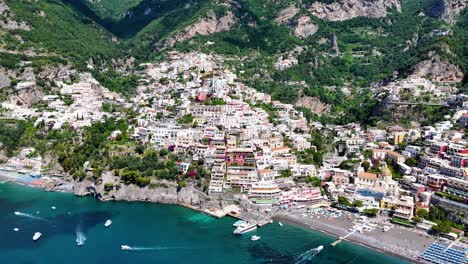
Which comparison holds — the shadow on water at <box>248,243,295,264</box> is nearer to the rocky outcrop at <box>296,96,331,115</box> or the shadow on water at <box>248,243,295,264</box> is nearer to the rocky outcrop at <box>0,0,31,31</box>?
the rocky outcrop at <box>296,96,331,115</box>

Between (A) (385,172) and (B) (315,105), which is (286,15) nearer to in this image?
(B) (315,105)

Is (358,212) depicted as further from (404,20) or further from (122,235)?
(404,20)

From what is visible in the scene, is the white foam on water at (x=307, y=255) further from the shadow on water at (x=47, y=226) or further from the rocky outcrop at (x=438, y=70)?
the rocky outcrop at (x=438, y=70)

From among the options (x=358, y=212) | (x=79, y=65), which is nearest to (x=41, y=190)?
(x=358, y=212)

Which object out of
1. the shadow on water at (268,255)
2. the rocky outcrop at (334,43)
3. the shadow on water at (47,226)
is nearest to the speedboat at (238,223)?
the shadow on water at (268,255)

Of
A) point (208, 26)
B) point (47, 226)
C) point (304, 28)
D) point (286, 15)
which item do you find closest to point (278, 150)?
point (47, 226)

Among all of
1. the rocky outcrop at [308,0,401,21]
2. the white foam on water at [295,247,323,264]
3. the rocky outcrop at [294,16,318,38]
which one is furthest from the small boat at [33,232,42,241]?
the rocky outcrop at [308,0,401,21]

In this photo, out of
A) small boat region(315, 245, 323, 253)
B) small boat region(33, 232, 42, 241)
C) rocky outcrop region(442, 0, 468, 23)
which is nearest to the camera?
small boat region(315, 245, 323, 253)
